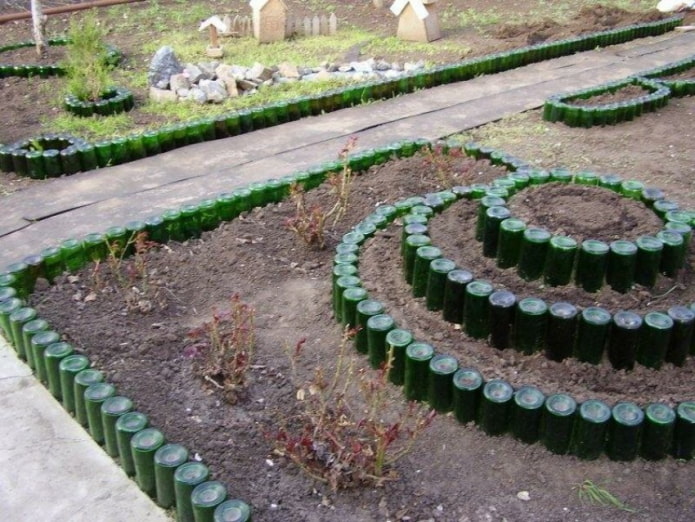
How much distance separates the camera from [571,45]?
11258mm

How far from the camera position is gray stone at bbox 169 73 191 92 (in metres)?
9.82

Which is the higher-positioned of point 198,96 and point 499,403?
point 198,96

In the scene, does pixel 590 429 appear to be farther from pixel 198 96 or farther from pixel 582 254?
pixel 198 96

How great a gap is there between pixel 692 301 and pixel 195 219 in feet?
11.5

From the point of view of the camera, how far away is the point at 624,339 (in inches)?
156

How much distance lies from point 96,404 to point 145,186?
3.46 metres

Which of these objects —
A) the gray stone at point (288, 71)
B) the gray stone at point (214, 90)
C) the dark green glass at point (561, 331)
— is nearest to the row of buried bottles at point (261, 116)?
the gray stone at point (214, 90)

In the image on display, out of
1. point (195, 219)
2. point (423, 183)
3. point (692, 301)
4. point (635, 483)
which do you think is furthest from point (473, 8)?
point (635, 483)

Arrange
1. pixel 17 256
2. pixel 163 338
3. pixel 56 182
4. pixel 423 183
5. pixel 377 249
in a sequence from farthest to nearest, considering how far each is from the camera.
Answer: pixel 56 182, pixel 423 183, pixel 17 256, pixel 377 249, pixel 163 338

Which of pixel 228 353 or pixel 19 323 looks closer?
pixel 228 353

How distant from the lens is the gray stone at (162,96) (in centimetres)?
966

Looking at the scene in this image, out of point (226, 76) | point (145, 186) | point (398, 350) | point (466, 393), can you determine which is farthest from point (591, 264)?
point (226, 76)

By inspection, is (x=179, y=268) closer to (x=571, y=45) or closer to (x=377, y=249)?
(x=377, y=249)

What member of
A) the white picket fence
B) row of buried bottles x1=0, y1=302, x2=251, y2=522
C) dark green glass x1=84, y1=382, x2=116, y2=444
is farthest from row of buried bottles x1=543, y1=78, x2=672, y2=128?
the white picket fence
